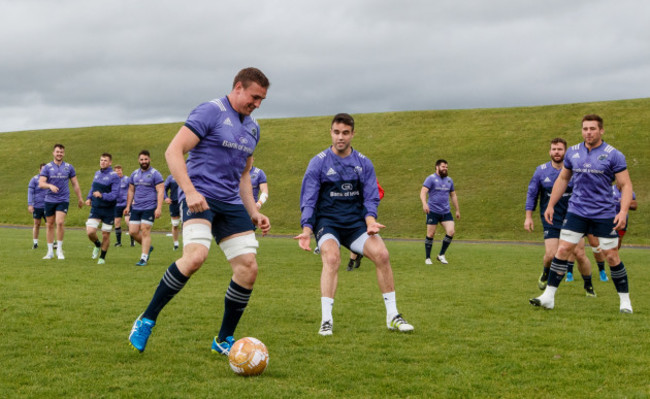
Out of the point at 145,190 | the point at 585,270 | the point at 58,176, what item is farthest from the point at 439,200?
the point at 58,176

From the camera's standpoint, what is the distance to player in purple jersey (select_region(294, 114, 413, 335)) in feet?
22.9

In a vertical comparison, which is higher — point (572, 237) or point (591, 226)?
point (591, 226)

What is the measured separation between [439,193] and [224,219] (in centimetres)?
1150

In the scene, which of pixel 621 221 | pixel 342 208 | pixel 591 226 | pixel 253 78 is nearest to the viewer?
pixel 253 78

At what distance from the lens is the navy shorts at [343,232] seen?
712 centimetres

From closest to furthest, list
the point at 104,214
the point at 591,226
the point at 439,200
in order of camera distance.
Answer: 1. the point at 591,226
2. the point at 104,214
3. the point at 439,200

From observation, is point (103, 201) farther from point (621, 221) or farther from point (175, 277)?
point (621, 221)

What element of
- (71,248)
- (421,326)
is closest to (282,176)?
(71,248)

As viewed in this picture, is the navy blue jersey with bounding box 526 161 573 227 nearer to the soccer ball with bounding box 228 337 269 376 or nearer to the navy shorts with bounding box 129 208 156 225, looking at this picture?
the soccer ball with bounding box 228 337 269 376

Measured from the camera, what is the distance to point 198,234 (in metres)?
5.44

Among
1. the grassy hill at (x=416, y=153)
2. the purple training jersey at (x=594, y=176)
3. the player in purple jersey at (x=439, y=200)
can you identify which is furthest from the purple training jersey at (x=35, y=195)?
the purple training jersey at (x=594, y=176)

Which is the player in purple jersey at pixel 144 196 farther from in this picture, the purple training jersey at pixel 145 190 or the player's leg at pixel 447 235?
the player's leg at pixel 447 235

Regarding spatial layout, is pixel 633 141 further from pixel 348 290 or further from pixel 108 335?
pixel 108 335

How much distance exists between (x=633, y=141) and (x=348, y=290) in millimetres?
38636
